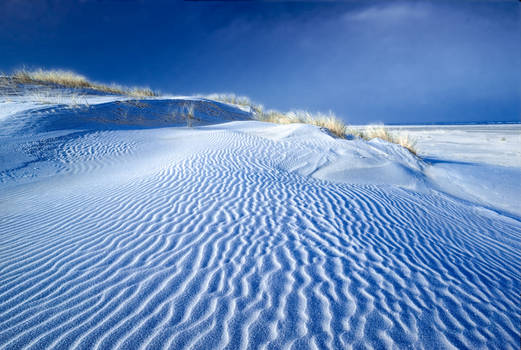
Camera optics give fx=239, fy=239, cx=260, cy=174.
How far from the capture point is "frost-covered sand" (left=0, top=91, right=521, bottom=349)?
5.86 ft

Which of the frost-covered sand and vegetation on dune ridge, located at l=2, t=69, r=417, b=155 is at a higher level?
vegetation on dune ridge, located at l=2, t=69, r=417, b=155

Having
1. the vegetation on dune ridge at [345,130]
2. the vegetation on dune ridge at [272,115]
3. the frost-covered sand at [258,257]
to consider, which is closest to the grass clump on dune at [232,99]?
the vegetation on dune ridge at [272,115]

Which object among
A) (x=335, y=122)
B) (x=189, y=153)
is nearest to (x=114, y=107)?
(x=189, y=153)

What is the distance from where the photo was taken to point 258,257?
261cm

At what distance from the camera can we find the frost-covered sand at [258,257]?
1787 millimetres

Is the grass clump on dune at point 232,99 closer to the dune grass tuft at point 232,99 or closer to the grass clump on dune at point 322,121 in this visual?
the dune grass tuft at point 232,99

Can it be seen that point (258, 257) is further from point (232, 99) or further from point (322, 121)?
point (232, 99)

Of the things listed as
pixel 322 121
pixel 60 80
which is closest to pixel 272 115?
pixel 322 121

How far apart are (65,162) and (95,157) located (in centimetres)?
81

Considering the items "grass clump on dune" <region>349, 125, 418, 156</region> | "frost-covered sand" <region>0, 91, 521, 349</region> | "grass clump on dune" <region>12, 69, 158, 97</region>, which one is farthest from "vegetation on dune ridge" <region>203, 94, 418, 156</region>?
"grass clump on dune" <region>12, 69, 158, 97</region>

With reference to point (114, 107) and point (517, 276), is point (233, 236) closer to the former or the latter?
point (517, 276)

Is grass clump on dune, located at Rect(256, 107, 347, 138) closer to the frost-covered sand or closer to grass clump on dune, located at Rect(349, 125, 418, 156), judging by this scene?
grass clump on dune, located at Rect(349, 125, 418, 156)

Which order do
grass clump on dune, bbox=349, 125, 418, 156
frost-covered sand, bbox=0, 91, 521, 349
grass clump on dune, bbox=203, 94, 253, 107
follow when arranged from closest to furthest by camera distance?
1. frost-covered sand, bbox=0, 91, 521, 349
2. grass clump on dune, bbox=349, 125, 418, 156
3. grass clump on dune, bbox=203, 94, 253, 107

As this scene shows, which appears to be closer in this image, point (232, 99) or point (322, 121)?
point (322, 121)
